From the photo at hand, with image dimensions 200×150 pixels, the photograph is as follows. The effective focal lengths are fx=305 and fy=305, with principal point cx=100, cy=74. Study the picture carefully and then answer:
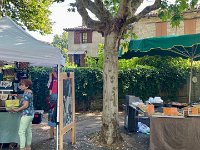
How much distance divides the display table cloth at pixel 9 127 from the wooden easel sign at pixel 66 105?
39.2 inches

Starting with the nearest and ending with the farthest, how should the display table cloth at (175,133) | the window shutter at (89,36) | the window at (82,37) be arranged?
the display table cloth at (175,133)
the window shutter at (89,36)
the window at (82,37)

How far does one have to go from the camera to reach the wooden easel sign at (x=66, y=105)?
6152 millimetres

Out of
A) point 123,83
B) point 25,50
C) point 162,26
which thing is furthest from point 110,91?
point 162,26

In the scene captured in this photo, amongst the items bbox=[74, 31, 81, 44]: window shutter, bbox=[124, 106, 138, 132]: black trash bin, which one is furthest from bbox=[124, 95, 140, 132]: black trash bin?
bbox=[74, 31, 81, 44]: window shutter

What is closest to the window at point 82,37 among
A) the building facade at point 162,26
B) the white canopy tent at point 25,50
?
the building facade at point 162,26

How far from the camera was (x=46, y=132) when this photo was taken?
872 centimetres

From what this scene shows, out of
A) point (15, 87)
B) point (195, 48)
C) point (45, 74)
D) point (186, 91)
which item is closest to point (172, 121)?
point (195, 48)

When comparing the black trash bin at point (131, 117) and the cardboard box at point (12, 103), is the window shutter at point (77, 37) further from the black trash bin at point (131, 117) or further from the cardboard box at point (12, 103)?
the cardboard box at point (12, 103)

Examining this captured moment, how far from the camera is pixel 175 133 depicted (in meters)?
6.19

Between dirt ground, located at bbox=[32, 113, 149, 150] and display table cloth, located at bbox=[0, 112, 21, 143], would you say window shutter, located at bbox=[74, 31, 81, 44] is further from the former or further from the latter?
display table cloth, located at bbox=[0, 112, 21, 143]

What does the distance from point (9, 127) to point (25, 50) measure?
1.93 metres

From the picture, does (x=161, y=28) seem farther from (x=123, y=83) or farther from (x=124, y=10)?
(x=124, y=10)

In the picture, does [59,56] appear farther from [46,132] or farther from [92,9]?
[46,132]

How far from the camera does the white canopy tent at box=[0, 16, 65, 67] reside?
548cm
